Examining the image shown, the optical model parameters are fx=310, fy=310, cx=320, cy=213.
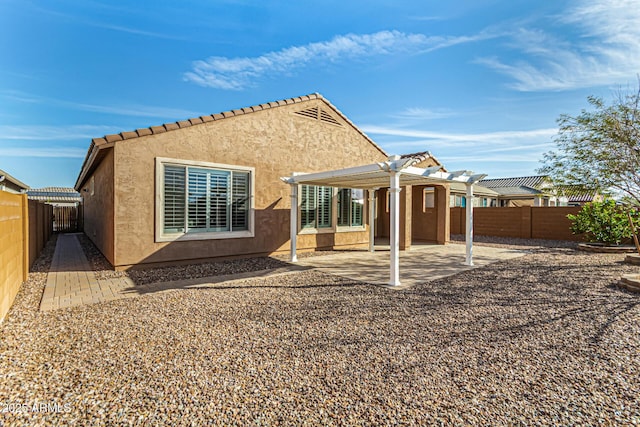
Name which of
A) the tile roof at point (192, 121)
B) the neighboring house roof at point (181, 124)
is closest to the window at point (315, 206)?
the neighboring house roof at point (181, 124)

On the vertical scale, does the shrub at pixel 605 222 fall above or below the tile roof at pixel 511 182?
below

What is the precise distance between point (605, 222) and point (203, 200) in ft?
54.6

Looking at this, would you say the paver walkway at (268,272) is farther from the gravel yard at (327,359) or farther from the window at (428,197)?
the window at (428,197)

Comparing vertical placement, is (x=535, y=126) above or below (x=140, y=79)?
below

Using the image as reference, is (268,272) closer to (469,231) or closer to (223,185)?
(223,185)

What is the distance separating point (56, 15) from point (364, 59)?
10.8m

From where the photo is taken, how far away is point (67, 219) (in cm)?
2267

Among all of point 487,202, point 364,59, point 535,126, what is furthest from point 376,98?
point 487,202

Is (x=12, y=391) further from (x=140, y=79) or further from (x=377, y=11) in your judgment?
(x=140, y=79)

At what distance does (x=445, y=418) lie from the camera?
8.58 ft

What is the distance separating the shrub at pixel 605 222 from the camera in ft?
43.5

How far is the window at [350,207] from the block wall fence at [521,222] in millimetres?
10187

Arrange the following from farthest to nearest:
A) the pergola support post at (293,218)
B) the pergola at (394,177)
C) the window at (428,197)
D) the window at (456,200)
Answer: the window at (456,200) < the window at (428,197) < the pergola support post at (293,218) < the pergola at (394,177)

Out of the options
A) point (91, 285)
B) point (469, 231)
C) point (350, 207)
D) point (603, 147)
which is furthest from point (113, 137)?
point (603, 147)
